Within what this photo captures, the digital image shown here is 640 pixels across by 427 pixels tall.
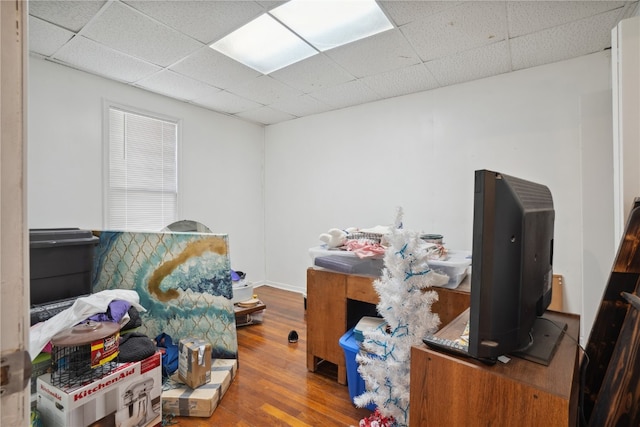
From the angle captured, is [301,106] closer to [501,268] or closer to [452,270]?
[452,270]

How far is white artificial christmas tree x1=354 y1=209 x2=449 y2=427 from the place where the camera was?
132 centimetres

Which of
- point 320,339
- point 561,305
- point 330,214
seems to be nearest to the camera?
point 320,339

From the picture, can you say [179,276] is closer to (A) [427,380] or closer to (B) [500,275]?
(A) [427,380]

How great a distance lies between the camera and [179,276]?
7.50 feet

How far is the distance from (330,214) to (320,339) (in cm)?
209

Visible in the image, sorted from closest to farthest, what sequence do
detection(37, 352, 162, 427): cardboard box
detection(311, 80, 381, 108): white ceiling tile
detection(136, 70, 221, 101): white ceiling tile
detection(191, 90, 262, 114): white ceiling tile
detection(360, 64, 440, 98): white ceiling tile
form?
detection(37, 352, 162, 427): cardboard box, detection(360, 64, 440, 98): white ceiling tile, detection(136, 70, 221, 101): white ceiling tile, detection(311, 80, 381, 108): white ceiling tile, detection(191, 90, 262, 114): white ceiling tile

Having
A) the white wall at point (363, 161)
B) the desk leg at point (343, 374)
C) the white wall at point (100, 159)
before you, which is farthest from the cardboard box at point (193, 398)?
the white wall at point (363, 161)

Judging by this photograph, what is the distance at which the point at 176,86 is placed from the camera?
10.2 feet

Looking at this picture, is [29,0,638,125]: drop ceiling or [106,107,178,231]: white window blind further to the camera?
[106,107,178,231]: white window blind

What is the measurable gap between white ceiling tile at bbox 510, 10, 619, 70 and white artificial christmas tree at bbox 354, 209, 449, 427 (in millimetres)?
2086

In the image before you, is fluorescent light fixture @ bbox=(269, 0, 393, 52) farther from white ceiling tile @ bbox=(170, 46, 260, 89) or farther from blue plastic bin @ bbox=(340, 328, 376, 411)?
blue plastic bin @ bbox=(340, 328, 376, 411)

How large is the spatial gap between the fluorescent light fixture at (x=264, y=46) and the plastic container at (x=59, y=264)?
1796 mm

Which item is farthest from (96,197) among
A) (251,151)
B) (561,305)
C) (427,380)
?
(561,305)

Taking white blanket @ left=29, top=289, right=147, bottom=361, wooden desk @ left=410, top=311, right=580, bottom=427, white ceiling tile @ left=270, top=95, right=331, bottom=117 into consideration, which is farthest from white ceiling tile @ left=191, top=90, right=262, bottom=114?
wooden desk @ left=410, top=311, right=580, bottom=427
